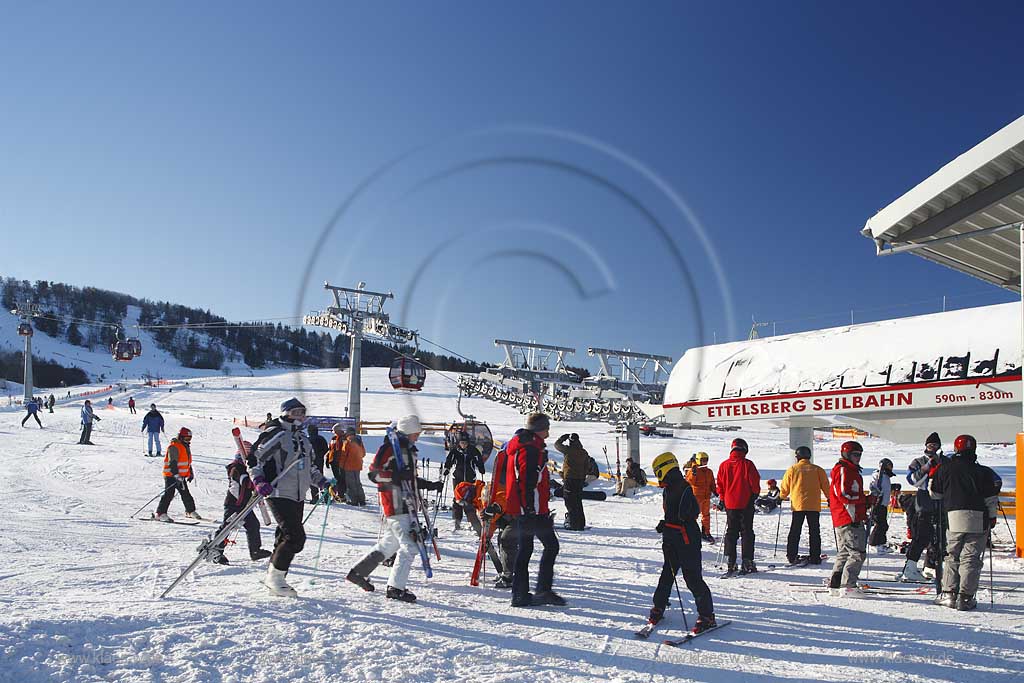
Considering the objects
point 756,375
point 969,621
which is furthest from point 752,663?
point 756,375

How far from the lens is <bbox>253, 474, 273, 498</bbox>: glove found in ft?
20.3

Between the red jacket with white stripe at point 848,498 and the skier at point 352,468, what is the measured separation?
31.4ft

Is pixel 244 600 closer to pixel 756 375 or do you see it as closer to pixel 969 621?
pixel 969 621

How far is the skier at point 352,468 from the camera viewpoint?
1466 cm

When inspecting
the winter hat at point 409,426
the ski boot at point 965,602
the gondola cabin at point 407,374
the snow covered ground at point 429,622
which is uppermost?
the gondola cabin at point 407,374

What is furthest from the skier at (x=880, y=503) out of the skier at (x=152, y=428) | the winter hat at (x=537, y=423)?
the skier at (x=152, y=428)

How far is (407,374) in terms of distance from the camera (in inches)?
1177

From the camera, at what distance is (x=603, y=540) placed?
1162 centimetres

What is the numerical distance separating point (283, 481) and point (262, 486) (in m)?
0.29

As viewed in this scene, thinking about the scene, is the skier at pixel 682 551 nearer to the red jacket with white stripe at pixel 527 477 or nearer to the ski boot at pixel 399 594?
the red jacket with white stripe at pixel 527 477

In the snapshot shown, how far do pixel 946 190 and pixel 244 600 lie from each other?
1138 cm

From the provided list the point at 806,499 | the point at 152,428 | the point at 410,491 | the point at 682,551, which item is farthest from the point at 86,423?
the point at 682,551

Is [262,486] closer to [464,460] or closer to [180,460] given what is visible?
[180,460]

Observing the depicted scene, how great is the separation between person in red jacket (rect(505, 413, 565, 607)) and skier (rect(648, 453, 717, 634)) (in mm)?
1097
